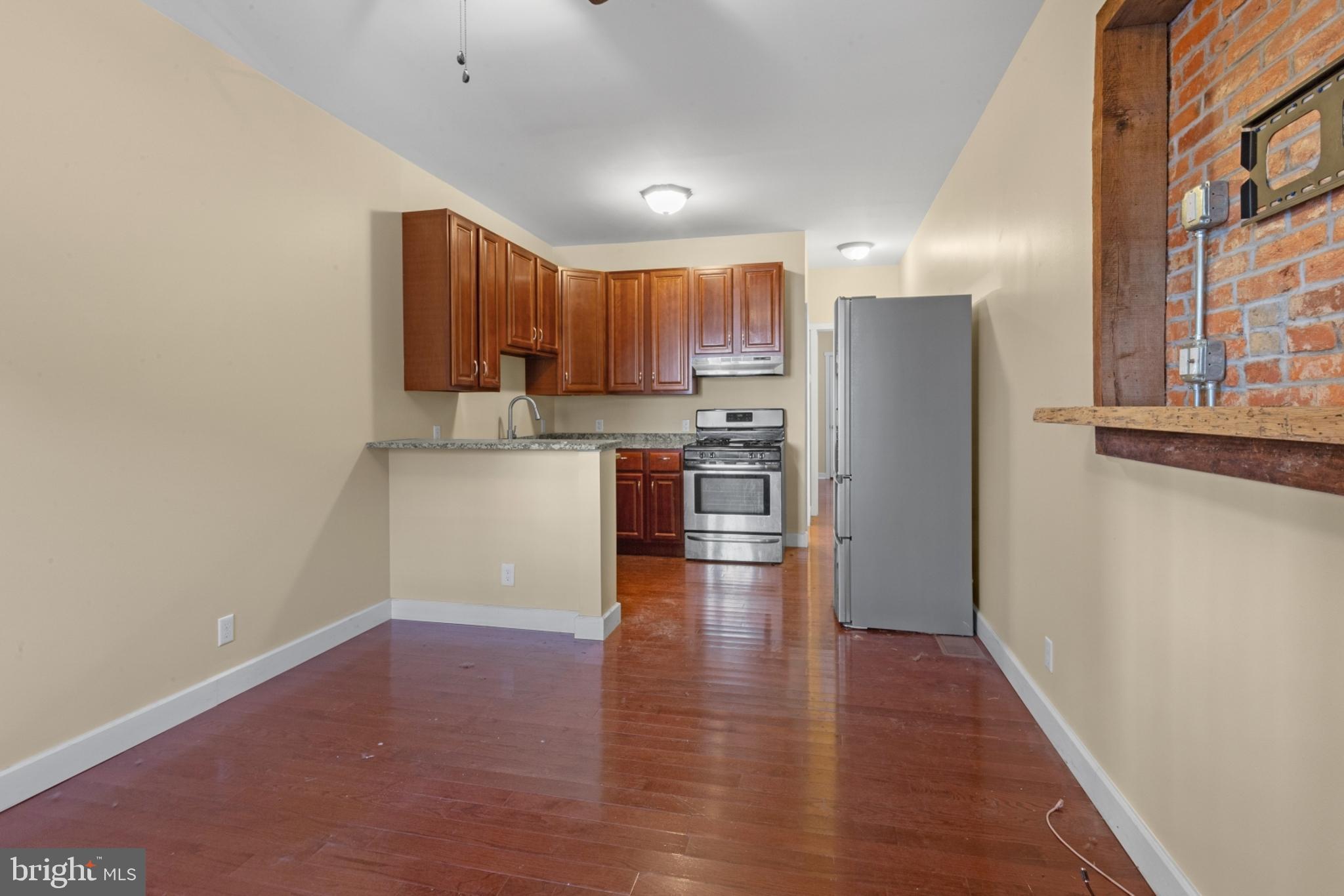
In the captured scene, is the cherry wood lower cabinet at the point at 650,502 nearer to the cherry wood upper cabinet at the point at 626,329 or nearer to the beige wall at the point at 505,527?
the cherry wood upper cabinet at the point at 626,329

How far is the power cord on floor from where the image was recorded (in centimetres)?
151

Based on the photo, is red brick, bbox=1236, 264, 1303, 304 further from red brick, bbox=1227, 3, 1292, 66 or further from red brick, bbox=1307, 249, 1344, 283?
red brick, bbox=1227, 3, 1292, 66

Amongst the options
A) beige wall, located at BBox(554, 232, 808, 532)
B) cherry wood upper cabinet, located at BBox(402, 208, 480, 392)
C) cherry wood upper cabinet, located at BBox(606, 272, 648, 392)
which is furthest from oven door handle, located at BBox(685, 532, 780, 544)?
cherry wood upper cabinet, located at BBox(402, 208, 480, 392)

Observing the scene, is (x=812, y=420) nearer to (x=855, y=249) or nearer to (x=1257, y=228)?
(x=855, y=249)

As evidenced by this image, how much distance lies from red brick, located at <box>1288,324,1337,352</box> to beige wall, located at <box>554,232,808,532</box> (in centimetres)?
417

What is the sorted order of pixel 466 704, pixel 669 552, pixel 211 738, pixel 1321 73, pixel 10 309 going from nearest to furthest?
pixel 1321 73 < pixel 10 309 < pixel 211 738 < pixel 466 704 < pixel 669 552

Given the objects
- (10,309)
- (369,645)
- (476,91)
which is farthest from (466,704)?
(476,91)

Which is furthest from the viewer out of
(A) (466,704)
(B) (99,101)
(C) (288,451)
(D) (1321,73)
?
(C) (288,451)

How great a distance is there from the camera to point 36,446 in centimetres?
192

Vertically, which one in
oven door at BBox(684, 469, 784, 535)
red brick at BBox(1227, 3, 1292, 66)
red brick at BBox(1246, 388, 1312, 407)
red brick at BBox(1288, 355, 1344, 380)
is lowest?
oven door at BBox(684, 469, 784, 535)

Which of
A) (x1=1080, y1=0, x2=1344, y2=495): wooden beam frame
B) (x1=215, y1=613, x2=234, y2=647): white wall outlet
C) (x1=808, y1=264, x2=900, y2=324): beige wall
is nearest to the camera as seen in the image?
(x1=1080, y1=0, x2=1344, y2=495): wooden beam frame

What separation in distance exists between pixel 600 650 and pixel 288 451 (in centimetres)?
173

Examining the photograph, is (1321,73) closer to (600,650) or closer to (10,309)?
(600,650)

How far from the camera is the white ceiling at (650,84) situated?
7.79 ft
